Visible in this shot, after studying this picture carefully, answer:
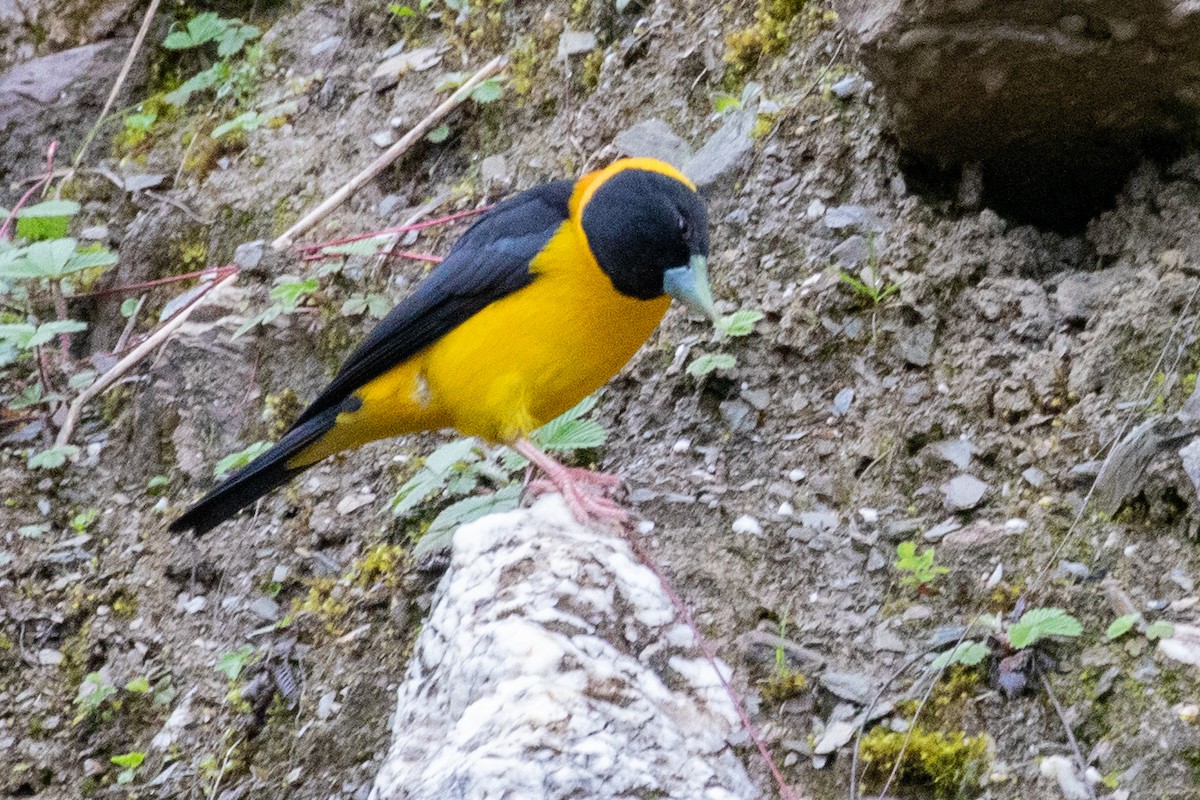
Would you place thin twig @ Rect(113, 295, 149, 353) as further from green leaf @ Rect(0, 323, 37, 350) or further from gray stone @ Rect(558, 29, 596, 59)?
gray stone @ Rect(558, 29, 596, 59)

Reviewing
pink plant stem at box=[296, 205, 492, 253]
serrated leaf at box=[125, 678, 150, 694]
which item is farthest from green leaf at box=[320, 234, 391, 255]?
serrated leaf at box=[125, 678, 150, 694]

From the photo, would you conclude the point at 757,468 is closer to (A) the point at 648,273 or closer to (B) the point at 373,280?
(A) the point at 648,273

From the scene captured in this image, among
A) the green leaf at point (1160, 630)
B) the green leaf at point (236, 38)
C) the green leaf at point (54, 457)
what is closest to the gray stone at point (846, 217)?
the green leaf at point (1160, 630)

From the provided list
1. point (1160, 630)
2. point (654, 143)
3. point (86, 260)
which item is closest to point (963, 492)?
point (1160, 630)

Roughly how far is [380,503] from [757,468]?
132 cm

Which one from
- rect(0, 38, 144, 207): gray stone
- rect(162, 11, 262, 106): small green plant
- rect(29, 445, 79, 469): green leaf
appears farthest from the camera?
rect(0, 38, 144, 207): gray stone

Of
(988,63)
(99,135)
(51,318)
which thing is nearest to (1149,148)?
(988,63)

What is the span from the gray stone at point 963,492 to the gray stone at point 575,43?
2.55 m

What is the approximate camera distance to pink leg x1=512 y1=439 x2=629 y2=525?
124 inches

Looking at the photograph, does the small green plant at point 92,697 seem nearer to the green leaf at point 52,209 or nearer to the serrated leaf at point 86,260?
the serrated leaf at point 86,260

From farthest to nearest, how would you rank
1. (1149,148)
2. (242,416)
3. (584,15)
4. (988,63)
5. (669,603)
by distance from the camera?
(584,15) < (242,416) < (1149,148) < (988,63) < (669,603)

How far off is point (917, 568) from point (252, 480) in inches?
75.5

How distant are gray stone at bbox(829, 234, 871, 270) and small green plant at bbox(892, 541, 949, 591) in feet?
3.47

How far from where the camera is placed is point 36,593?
168 inches
